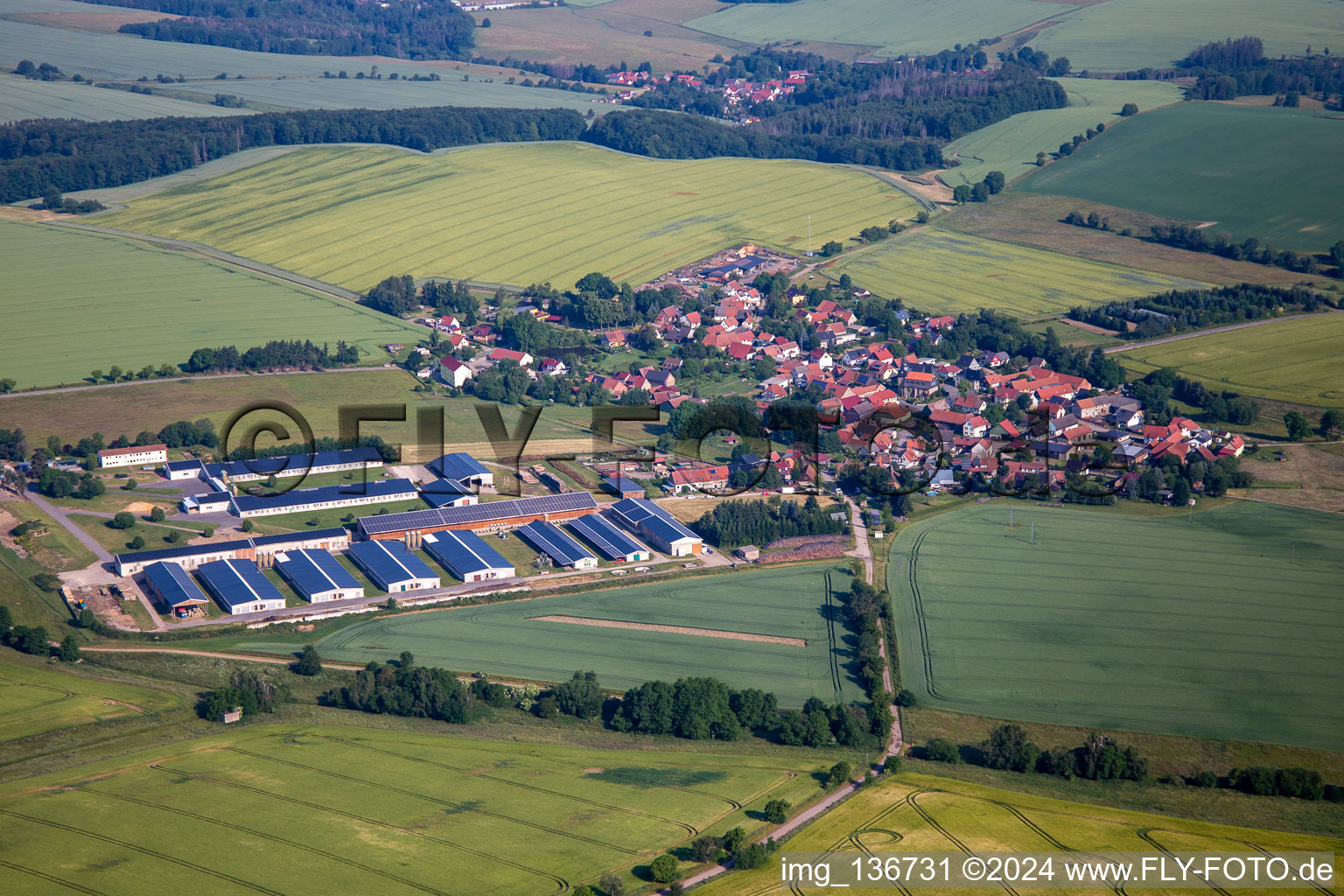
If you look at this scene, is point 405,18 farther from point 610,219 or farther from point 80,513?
point 80,513

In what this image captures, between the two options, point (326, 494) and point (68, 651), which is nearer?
point (68, 651)

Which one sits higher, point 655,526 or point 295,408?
point 295,408

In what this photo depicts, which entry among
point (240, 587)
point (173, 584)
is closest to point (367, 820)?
point (240, 587)

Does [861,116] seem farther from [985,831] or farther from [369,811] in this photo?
[369,811]

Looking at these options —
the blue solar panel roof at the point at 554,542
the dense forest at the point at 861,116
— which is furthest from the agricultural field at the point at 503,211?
the blue solar panel roof at the point at 554,542

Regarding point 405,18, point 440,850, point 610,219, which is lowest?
point 440,850

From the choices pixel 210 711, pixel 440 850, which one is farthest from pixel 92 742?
pixel 440 850

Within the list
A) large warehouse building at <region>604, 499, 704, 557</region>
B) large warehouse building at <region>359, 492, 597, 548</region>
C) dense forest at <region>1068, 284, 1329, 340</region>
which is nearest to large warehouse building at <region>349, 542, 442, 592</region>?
large warehouse building at <region>359, 492, 597, 548</region>
